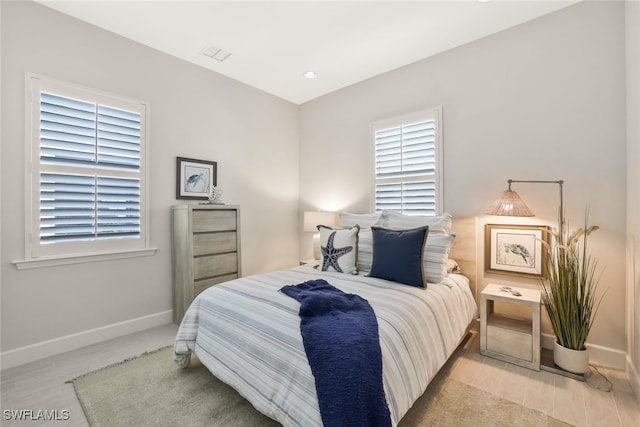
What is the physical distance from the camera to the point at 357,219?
307cm

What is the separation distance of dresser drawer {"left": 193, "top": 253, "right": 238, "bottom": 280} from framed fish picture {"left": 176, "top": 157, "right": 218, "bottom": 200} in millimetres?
764

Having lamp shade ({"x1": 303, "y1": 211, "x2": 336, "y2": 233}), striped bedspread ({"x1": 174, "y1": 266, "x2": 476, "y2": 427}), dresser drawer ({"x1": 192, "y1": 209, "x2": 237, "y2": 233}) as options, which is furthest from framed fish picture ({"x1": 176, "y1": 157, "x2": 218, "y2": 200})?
striped bedspread ({"x1": 174, "y1": 266, "x2": 476, "y2": 427})

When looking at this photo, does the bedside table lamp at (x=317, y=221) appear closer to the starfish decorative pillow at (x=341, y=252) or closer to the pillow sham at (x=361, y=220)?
the pillow sham at (x=361, y=220)

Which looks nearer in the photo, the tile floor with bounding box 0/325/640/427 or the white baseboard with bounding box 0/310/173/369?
the tile floor with bounding box 0/325/640/427

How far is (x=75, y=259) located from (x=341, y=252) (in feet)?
7.58

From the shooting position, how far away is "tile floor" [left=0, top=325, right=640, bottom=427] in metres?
1.65

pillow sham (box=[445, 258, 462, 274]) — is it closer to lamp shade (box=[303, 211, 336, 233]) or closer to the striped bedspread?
the striped bedspread

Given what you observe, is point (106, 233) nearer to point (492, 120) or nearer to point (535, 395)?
point (535, 395)

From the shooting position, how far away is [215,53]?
9.98 ft

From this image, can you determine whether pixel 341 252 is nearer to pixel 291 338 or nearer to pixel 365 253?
pixel 365 253

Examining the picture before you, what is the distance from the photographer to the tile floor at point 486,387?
65.1 inches

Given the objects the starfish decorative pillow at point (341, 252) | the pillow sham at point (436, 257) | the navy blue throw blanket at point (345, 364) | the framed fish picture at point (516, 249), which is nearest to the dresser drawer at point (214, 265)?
the starfish decorative pillow at point (341, 252)

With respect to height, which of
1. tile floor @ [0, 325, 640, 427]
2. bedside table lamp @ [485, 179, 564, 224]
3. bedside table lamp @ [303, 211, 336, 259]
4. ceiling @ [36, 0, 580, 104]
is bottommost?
tile floor @ [0, 325, 640, 427]

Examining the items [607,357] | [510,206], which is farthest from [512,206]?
[607,357]
